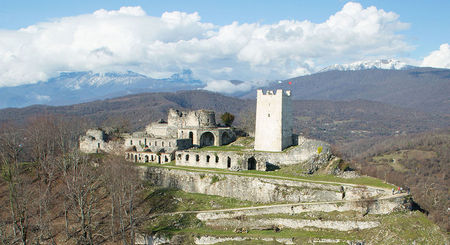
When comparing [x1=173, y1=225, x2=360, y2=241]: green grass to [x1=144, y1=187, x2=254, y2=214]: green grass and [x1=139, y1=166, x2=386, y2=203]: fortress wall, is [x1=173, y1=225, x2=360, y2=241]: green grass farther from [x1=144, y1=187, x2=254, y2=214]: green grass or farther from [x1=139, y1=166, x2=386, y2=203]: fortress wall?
[x1=139, y1=166, x2=386, y2=203]: fortress wall

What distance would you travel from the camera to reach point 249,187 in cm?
4228

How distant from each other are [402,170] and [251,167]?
74.1 meters

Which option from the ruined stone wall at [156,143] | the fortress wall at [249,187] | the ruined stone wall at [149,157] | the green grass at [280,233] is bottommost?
the green grass at [280,233]

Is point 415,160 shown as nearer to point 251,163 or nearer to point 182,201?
point 251,163

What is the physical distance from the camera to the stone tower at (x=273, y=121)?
1946 inches

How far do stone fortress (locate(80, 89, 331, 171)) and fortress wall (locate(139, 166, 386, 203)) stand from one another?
140 inches

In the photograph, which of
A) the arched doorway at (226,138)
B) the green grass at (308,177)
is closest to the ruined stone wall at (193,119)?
the arched doorway at (226,138)

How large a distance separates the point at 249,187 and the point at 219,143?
16862 mm

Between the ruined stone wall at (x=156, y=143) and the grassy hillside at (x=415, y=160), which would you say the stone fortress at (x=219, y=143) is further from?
the grassy hillside at (x=415, y=160)

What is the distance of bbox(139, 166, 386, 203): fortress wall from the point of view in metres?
37.4

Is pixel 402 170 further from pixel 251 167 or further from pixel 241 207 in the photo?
pixel 241 207

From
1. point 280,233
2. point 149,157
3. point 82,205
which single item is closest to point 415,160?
point 149,157

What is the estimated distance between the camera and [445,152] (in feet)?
389

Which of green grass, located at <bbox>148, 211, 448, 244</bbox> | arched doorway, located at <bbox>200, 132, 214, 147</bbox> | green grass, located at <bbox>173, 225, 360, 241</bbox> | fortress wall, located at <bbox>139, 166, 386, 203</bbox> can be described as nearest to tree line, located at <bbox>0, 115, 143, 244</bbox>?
fortress wall, located at <bbox>139, 166, 386, 203</bbox>
